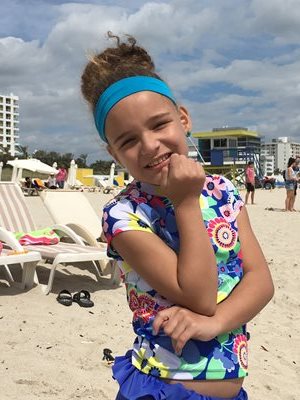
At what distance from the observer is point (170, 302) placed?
117 cm

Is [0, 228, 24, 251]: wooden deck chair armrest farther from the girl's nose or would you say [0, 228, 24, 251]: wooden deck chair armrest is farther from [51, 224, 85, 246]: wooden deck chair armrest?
the girl's nose

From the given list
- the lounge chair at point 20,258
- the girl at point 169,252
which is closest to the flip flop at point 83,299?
the lounge chair at point 20,258

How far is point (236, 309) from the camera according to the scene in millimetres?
1166

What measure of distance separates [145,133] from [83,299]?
3555 mm

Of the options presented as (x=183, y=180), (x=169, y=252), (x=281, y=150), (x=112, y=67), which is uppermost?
(x=281, y=150)

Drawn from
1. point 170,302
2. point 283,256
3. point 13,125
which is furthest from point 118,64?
point 13,125

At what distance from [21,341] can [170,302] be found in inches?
105

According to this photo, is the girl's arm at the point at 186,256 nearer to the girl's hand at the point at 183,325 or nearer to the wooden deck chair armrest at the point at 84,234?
the girl's hand at the point at 183,325

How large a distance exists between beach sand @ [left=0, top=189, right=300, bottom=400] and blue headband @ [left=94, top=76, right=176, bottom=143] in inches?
78.8

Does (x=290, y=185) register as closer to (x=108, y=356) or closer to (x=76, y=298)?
(x=76, y=298)

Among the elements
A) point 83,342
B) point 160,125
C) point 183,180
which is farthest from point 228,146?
point 183,180

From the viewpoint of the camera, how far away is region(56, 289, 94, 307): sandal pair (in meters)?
4.45

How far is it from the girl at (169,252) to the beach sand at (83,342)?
5.67ft

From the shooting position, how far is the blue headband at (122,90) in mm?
1188
